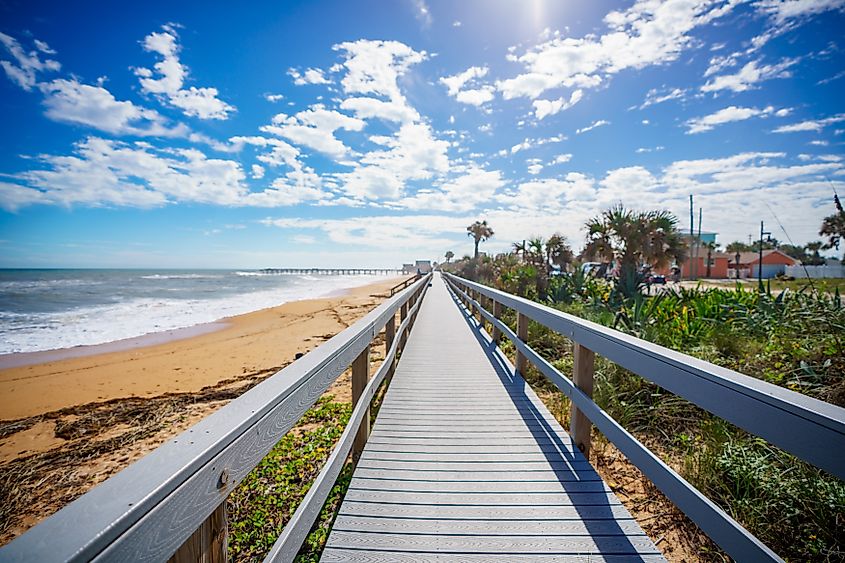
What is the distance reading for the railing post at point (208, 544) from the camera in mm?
839

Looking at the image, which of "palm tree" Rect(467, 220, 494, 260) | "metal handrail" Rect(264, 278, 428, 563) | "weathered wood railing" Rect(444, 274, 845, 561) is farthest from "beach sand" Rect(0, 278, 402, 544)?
"palm tree" Rect(467, 220, 494, 260)

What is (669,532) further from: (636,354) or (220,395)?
(220,395)

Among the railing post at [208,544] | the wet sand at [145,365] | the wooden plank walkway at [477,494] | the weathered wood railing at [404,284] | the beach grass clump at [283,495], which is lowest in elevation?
the wet sand at [145,365]

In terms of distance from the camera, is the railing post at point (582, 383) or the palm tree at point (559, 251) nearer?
the railing post at point (582, 383)

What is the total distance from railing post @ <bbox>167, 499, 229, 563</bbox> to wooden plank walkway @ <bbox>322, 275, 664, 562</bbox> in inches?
42.4

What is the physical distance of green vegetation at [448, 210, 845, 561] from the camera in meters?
2.12

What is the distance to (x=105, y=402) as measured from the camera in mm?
6441

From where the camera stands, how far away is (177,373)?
319 inches

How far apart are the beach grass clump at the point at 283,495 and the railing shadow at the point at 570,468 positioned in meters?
1.39

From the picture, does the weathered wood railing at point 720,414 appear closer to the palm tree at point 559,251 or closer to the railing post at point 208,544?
the railing post at point 208,544

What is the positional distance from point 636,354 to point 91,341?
1525cm

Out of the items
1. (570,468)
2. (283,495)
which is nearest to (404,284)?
(283,495)

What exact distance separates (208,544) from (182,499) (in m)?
0.23

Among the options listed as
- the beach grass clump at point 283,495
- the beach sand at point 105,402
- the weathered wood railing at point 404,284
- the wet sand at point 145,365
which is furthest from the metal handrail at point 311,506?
the weathered wood railing at point 404,284
